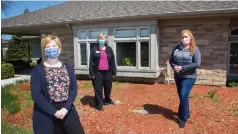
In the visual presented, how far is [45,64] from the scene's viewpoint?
122 inches

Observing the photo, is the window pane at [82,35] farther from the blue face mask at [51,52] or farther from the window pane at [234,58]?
the blue face mask at [51,52]

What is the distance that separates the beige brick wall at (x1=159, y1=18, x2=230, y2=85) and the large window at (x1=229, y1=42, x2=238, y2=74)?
1112mm

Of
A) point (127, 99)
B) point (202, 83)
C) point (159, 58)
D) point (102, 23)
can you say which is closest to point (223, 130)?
point (127, 99)

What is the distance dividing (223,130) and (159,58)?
5.21m

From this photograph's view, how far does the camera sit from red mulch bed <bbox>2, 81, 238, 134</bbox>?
4828 millimetres

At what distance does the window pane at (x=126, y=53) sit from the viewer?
32.2 feet

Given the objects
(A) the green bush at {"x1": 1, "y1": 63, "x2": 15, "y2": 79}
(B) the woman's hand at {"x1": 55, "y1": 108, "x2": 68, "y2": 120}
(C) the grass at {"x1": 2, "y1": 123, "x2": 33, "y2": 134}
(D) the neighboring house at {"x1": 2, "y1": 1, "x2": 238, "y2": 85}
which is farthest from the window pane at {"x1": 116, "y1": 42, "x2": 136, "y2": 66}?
(B) the woman's hand at {"x1": 55, "y1": 108, "x2": 68, "y2": 120}

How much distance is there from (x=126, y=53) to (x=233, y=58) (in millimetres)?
4155

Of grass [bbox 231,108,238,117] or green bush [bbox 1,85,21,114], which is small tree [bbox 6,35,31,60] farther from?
grass [bbox 231,108,238,117]

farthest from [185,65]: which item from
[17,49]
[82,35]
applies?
[17,49]

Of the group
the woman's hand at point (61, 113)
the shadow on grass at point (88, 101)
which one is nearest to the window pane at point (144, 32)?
the shadow on grass at point (88, 101)

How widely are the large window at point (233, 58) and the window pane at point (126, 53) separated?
147 inches

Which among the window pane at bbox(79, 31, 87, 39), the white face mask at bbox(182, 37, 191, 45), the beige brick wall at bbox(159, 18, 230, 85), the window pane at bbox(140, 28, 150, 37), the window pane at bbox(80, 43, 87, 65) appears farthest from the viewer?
the window pane at bbox(80, 43, 87, 65)

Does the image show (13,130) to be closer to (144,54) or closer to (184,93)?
(184,93)
